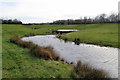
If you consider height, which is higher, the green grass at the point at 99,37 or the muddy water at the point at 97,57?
the green grass at the point at 99,37

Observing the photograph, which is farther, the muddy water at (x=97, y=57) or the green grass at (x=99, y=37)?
the green grass at (x=99, y=37)

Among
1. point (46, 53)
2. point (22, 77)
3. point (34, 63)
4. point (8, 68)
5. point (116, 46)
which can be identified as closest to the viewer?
point (22, 77)

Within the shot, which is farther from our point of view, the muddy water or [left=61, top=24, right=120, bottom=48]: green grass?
[left=61, top=24, right=120, bottom=48]: green grass

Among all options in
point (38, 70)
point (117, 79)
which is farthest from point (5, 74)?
point (117, 79)

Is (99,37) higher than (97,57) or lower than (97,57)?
higher

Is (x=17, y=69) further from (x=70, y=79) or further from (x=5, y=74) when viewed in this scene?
(x=70, y=79)

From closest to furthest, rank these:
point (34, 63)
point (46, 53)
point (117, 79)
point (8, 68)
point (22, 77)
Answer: point (22, 77), point (117, 79), point (8, 68), point (34, 63), point (46, 53)

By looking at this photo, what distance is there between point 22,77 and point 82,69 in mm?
6068

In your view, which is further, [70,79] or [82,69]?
[82,69]

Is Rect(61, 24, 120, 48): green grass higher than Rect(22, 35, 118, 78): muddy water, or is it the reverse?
Rect(61, 24, 120, 48): green grass

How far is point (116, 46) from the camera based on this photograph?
3547 centimetres

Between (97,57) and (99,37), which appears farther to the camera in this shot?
(99,37)

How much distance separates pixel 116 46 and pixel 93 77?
23.7 m

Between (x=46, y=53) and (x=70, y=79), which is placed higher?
(x=46, y=53)
